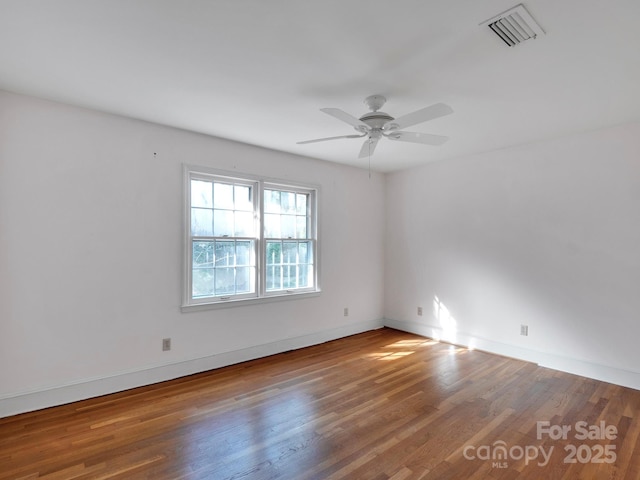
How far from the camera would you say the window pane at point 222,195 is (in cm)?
366

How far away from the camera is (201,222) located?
139 inches

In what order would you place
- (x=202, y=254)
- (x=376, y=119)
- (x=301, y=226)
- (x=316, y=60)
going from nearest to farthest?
1. (x=316, y=60)
2. (x=376, y=119)
3. (x=202, y=254)
4. (x=301, y=226)

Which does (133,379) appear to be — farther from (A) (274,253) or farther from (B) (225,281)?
(A) (274,253)

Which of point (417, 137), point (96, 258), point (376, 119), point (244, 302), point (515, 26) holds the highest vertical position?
point (515, 26)

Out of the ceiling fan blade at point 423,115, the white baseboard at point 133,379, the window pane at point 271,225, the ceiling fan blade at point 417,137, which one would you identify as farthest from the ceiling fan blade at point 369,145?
the white baseboard at point 133,379

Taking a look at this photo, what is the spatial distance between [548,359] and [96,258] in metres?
4.69

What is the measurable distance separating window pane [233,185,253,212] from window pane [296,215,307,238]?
2.42 feet

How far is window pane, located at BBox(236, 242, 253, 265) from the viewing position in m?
3.80

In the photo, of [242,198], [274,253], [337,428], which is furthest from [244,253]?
[337,428]

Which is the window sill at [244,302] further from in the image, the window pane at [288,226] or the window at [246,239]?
the window pane at [288,226]

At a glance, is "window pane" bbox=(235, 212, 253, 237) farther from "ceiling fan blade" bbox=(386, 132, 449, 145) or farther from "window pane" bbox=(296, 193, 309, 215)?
"ceiling fan blade" bbox=(386, 132, 449, 145)

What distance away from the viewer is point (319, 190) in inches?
177

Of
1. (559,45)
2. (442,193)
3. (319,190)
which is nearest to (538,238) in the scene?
(442,193)

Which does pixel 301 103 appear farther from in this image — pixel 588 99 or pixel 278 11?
pixel 588 99
